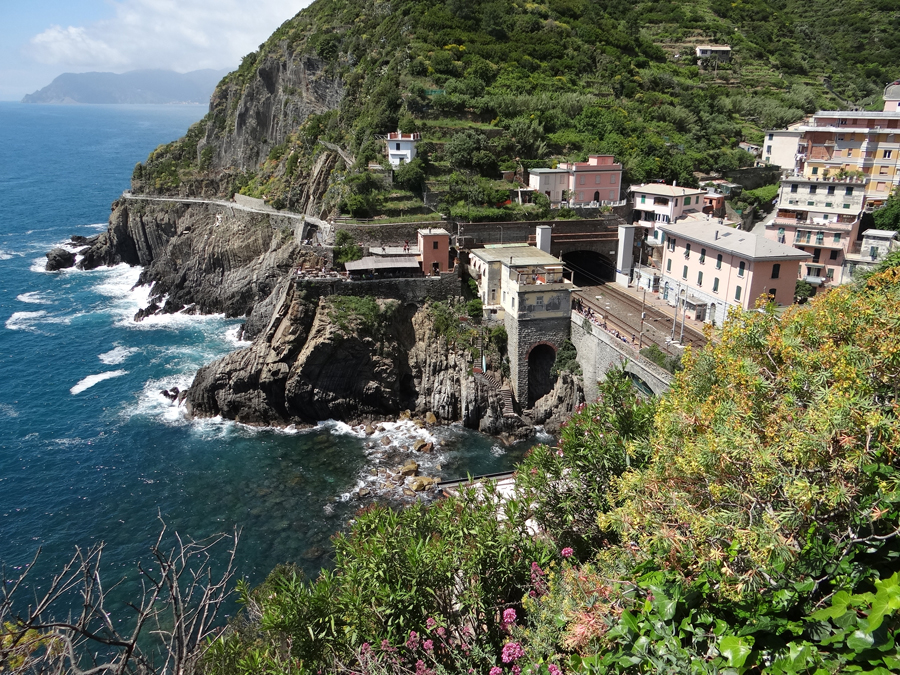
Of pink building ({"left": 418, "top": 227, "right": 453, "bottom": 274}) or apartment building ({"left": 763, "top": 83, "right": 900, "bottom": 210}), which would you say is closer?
pink building ({"left": 418, "top": 227, "right": 453, "bottom": 274})

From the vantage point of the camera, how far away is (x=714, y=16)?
320 feet

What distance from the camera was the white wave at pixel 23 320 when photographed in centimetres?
5719

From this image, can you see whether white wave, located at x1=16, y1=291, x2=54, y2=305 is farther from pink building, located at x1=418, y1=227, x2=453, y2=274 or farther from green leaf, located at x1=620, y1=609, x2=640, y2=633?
green leaf, located at x1=620, y1=609, x2=640, y2=633

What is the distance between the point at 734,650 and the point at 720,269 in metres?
33.6

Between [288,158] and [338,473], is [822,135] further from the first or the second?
[288,158]

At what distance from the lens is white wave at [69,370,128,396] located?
45.3 m

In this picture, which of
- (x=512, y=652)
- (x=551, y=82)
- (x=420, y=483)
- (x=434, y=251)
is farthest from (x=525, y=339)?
(x=551, y=82)

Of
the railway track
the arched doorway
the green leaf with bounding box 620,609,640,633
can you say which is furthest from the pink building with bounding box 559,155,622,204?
the green leaf with bounding box 620,609,640,633

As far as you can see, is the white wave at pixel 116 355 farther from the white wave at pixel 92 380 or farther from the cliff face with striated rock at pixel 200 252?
the cliff face with striated rock at pixel 200 252

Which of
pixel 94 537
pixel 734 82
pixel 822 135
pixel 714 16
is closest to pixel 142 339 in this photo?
pixel 94 537

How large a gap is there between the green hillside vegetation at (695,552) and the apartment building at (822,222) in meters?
30.2

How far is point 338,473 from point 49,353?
32.9 metres

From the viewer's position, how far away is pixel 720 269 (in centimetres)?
3884

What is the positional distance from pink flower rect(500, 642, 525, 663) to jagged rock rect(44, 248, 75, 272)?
269 ft
